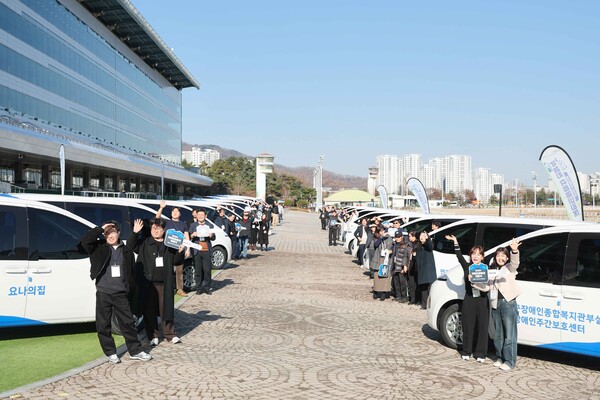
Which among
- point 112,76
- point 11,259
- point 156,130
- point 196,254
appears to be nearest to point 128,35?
point 112,76

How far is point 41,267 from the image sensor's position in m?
8.15

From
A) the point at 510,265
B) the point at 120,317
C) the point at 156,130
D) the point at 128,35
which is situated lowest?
the point at 120,317

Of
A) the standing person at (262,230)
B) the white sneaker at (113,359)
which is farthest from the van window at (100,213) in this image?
the standing person at (262,230)

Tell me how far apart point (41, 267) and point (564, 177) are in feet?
38.5

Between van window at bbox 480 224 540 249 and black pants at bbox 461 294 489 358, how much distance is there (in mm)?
3176

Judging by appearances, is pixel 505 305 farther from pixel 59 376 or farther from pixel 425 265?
pixel 59 376

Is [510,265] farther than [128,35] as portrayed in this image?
No

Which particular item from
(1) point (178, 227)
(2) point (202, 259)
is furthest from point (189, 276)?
(1) point (178, 227)

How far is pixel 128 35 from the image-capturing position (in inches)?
2665

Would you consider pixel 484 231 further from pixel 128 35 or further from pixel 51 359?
Answer: pixel 128 35

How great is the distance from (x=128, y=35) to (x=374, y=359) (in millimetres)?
66380

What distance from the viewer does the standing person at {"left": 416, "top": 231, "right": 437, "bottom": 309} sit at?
11.6 metres

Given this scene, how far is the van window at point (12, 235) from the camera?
805 centimetres

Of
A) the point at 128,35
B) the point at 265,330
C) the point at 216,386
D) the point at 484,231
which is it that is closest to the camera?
the point at 216,386
